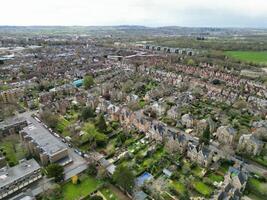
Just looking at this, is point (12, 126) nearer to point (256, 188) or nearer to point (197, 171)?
point (197, 171)

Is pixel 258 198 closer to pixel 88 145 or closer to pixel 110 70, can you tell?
pixel 88 145

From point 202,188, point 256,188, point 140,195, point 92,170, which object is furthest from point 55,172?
point 256,188

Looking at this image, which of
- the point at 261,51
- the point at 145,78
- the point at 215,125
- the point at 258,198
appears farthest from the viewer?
the point at 261,51

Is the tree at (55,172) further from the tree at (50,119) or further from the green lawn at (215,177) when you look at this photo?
the green lawn at (215,177)

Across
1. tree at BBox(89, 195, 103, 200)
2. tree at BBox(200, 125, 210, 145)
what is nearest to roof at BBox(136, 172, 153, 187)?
tree at BBox(89, 195, 103, 200)

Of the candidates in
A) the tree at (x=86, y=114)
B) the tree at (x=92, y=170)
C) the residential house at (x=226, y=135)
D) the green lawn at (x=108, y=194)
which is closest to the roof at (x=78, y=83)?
the tree at (x=86, y=114)

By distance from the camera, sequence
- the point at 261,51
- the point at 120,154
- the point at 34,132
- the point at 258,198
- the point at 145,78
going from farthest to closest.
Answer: the point at 261,51
the point at 145,78
the point at 34,132
the point at 120,154
the point at 258,198

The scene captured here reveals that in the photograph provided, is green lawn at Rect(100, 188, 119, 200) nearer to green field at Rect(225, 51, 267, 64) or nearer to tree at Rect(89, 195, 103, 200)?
tree at Rect(89, 195, 103, 200)

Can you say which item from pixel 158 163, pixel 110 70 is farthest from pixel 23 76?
pixel 158 163
